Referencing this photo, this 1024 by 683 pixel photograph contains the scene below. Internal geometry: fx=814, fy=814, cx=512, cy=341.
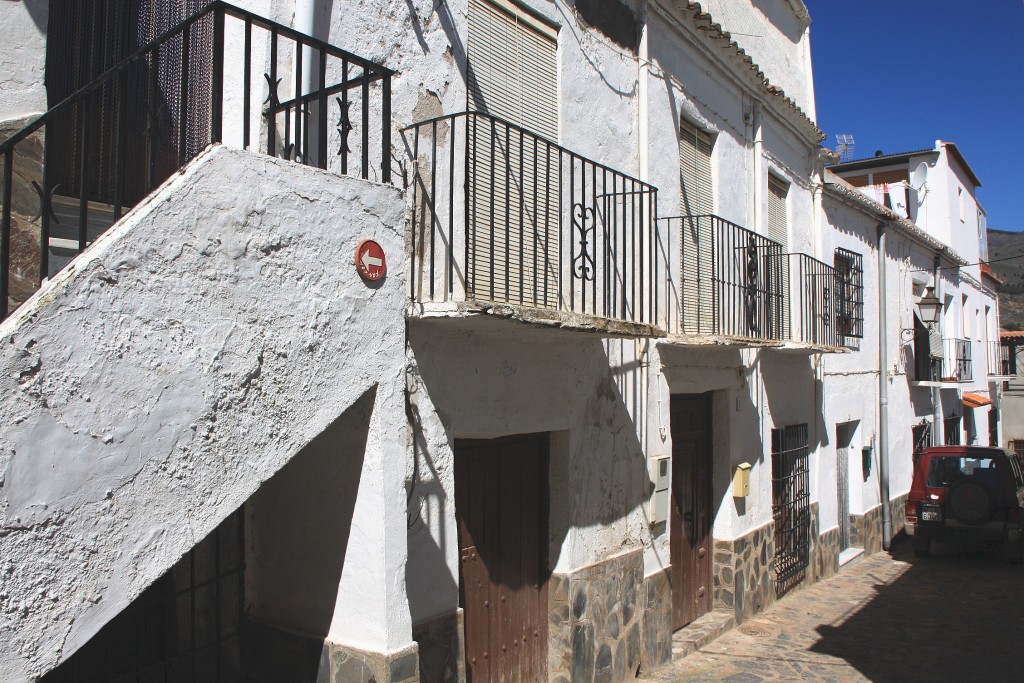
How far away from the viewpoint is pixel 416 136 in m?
4.95

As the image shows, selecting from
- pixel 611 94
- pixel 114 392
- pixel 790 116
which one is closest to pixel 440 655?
pixel 114 392

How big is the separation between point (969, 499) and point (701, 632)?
6.81 metres

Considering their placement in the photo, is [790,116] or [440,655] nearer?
[440,655]

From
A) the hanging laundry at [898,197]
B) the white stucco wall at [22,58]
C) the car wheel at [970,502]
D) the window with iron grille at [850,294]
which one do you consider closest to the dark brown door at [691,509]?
the window with iron grille at [850,294]

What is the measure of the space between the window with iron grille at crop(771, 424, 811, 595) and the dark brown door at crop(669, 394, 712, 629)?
165cm

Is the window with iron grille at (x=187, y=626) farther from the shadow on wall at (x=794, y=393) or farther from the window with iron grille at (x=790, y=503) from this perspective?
the window with iron grille at (x=790, y=503)

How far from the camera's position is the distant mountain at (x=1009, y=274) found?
34094 mm

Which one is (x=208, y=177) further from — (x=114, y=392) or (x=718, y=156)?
(x=718, y=156)

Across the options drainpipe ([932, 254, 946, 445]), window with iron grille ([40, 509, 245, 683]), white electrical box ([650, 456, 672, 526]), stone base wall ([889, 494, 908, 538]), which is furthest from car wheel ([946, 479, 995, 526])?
window with iron grille ([40, 509, 245, 683])

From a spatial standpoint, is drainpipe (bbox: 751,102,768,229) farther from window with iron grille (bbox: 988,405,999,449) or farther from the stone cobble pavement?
window with iron grille (bbox: 988,405,999,449)

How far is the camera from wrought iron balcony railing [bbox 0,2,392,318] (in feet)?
12.6

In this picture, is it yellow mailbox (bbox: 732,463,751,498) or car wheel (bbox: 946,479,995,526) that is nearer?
yellow mailbox (bbox: 732,463,751,498)

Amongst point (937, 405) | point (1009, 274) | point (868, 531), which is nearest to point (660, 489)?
point (868, 531)

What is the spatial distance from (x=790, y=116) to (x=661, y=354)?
535 centimetres
